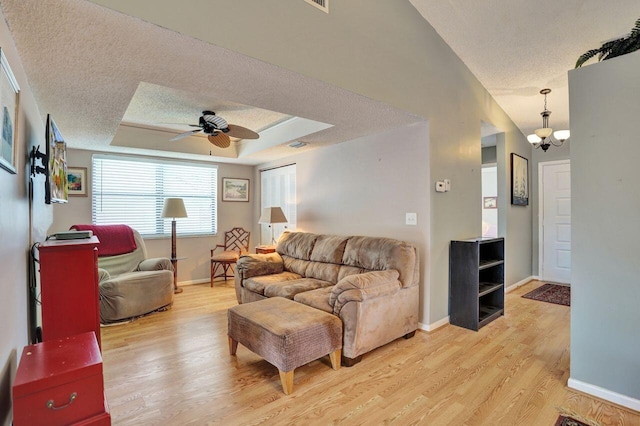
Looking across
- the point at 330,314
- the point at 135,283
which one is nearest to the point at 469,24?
the point at 330,314

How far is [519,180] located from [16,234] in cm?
600

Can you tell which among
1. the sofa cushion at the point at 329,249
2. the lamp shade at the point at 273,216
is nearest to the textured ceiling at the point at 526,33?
the sofa cushion at the point at 329,249

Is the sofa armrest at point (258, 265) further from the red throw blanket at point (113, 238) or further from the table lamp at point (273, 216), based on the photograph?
the red throw blanket at point (113, 238)

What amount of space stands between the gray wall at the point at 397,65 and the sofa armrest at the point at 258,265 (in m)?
1.98

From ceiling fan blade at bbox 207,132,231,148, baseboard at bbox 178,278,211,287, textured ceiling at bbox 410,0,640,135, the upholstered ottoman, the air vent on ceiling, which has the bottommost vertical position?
baseboard at bbox 178,278,211,287

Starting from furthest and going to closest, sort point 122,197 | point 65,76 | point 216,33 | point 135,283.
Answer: point 122,197 < point 135,283 < point 65,76 < point 216,33

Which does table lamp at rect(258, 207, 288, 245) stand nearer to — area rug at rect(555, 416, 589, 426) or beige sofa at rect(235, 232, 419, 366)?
beige sofa at rect(235, 232, 419, 366)

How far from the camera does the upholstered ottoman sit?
7.06ft

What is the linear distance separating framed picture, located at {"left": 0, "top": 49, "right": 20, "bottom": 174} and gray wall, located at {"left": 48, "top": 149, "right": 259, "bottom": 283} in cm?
338

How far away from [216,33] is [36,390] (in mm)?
1890

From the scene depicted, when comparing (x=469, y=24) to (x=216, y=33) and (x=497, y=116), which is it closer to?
(x=497, y=116)

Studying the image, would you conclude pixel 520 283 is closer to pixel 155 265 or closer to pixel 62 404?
pixel 155 265

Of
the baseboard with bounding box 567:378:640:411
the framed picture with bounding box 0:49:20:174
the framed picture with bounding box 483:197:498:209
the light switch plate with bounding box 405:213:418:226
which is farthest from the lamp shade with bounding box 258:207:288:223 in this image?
the framed picture with bounding box 483:197:498:209

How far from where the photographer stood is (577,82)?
218 cm
